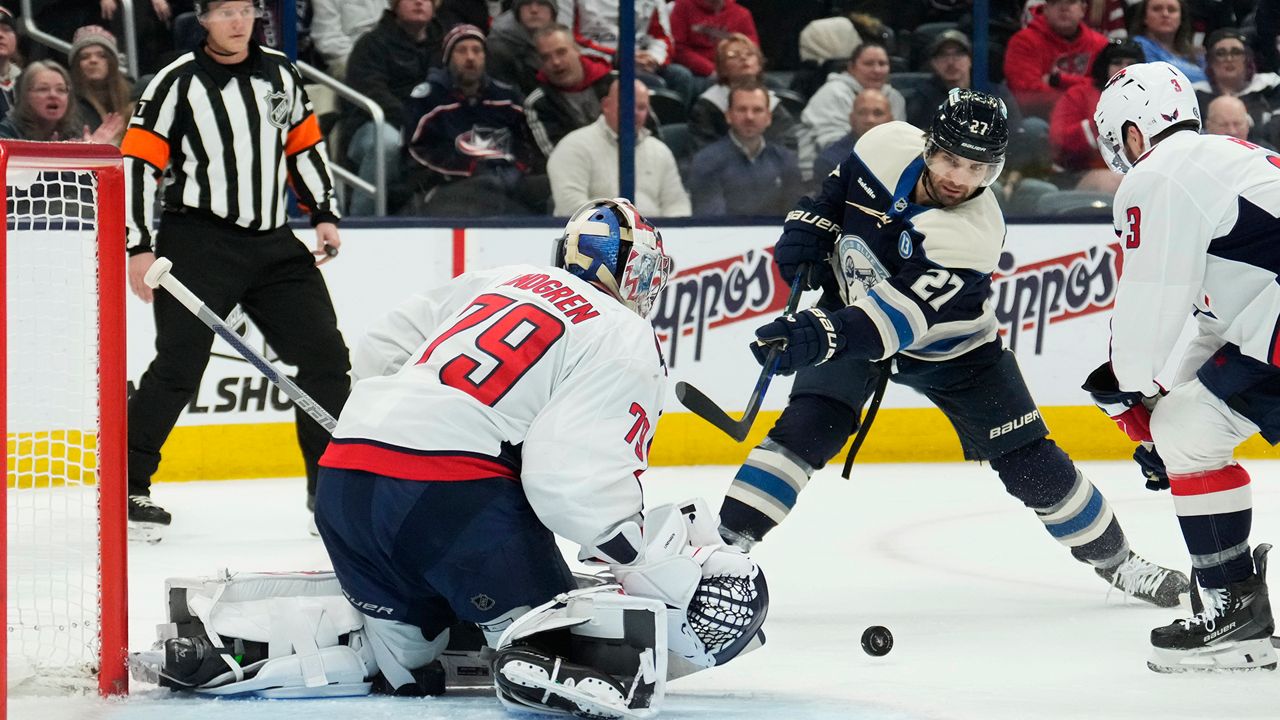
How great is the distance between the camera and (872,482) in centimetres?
523

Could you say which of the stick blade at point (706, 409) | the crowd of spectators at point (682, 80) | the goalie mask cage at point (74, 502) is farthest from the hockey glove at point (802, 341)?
the crowd of spectators at point (682, 80)

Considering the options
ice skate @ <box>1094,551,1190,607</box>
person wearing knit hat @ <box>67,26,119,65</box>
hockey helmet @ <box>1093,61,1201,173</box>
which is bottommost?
ice skate @ <box>1094,551,1190,607</box>

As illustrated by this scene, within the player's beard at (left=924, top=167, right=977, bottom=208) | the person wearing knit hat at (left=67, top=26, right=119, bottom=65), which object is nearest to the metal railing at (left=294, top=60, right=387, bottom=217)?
the person wearing knit hat at (left=67, top=26, right=119, bottom=65)

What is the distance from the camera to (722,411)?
10.8ft

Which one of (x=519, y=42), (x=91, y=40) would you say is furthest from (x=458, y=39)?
(x=91, y=40)

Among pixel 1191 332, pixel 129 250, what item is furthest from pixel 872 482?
pixel 129 250

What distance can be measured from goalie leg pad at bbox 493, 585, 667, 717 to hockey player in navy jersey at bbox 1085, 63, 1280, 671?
39.2 inches

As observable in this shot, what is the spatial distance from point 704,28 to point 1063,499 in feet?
10.2

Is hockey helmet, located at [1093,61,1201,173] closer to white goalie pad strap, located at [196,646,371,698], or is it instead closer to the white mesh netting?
white goalie pad strap, located at [196,646,371,698]

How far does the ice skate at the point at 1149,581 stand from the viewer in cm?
344

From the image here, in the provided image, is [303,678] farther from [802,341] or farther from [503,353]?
[802,341]

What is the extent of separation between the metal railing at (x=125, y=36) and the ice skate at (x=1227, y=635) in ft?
12.5

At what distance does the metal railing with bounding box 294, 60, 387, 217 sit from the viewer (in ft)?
18.6

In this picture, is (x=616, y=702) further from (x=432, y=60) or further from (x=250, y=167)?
(x=432, y=60)
